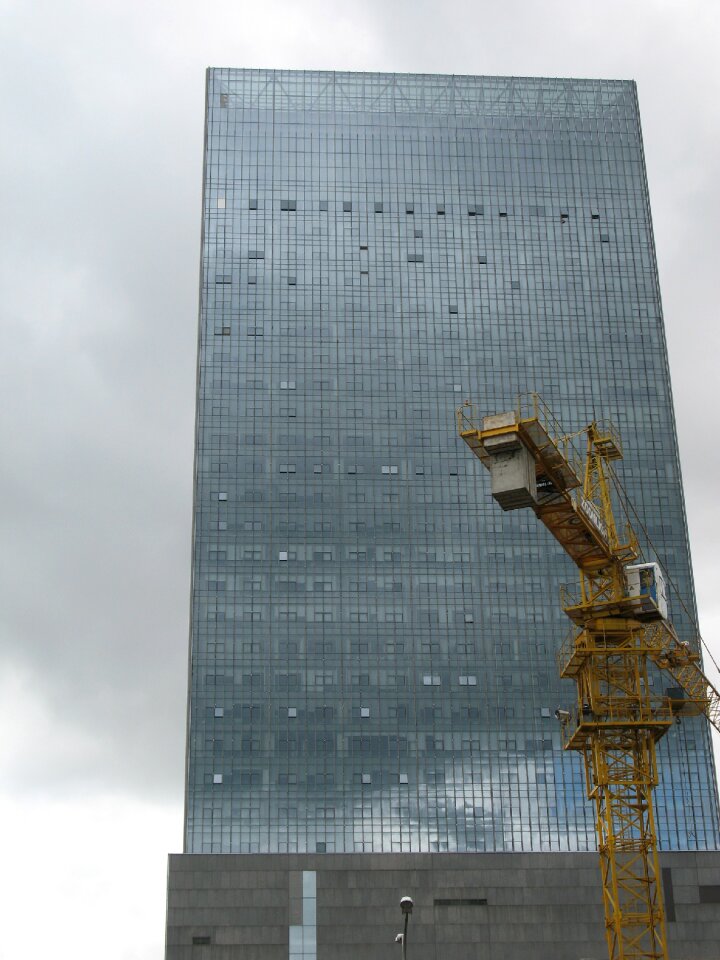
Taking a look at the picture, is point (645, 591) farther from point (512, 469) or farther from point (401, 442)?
point (401, 442)

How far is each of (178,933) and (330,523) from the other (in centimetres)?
4140

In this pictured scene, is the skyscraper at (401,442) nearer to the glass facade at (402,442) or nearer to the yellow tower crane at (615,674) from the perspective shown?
the glass facade at (402,442)

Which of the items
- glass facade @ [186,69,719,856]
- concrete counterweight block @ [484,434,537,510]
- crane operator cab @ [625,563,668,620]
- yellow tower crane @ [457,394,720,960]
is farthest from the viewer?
glass facade @ [186,69,719,856]

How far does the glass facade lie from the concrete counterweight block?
59256 millimetres

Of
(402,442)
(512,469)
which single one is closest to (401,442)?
(402,442)

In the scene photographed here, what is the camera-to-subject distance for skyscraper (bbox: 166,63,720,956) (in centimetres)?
13500

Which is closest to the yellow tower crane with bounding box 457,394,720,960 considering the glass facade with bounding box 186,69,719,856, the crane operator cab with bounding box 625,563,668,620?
the crane operator cab with bounding box 625,563,668,620

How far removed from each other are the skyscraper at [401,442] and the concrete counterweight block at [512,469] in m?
59.3

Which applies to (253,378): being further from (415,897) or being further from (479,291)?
(415,897)

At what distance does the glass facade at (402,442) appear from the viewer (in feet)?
443

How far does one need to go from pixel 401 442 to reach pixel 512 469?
67.6m

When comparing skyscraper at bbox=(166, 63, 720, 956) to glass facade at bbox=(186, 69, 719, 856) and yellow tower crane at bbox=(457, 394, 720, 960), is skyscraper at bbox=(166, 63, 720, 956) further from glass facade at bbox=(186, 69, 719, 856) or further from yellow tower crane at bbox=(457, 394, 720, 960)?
yellow tower crane at bbox=(457, 394, 720, 960)

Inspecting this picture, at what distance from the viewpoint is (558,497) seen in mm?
85438

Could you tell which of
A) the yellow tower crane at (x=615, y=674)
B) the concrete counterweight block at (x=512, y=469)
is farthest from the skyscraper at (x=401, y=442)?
the concrete counterweight block at (x=512, y=469)
